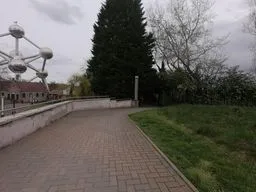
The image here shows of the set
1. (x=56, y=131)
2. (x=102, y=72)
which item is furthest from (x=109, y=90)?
(x=56, y=131)

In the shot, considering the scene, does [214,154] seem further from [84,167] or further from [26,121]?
[26,121]

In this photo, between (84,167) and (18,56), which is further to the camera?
(18,56)

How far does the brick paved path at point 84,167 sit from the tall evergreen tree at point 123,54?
18.4 m

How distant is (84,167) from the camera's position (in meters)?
4.96

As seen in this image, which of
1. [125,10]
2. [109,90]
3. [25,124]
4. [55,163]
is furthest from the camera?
[125,10]

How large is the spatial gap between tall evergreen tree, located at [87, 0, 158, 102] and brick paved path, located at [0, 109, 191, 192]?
60.3ft

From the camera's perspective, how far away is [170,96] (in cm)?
2795

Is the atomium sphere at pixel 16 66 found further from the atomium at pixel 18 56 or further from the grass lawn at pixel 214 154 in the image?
the grass lawn at pixel 214 154

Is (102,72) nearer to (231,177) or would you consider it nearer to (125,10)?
(125,10)

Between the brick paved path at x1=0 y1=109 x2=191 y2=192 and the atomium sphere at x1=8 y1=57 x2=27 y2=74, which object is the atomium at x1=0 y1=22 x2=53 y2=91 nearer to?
the atomium sphere at x1=8 y1=57 x2=27 y2=74

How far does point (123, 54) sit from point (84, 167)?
880 inches

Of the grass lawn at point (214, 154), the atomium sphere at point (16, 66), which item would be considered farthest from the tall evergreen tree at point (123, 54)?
the grass lawn at point (214, 154)

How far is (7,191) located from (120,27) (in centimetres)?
2473

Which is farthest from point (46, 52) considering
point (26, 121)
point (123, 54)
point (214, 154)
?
point (214, 154)
